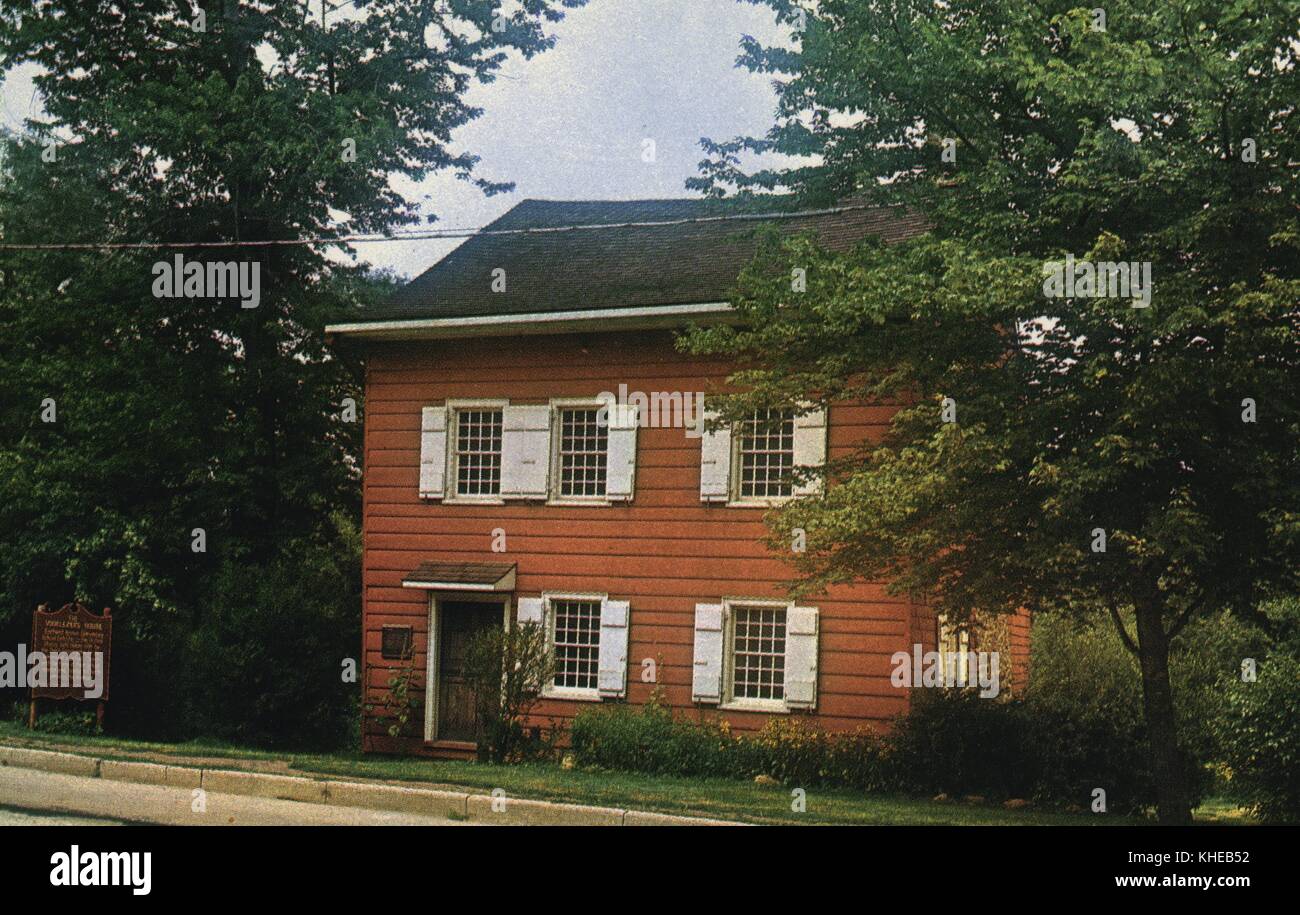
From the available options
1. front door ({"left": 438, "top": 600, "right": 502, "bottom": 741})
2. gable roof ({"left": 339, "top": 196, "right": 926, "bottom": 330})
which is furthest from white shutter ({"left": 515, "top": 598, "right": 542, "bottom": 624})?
gable roof ({"left": 339, "top": 196, "right": 926, "bottom": 330})

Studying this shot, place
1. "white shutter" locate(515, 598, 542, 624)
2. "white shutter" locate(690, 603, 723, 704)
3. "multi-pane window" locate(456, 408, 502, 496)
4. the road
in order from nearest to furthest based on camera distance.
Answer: the road → "white shutter" locate(690, 603, 723, 704) → "white shutter" locate(515, 598, 542, 624) → "multi-pane window" locate(456, 408, 502, 496)

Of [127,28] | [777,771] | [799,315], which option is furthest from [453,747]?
[127,28]

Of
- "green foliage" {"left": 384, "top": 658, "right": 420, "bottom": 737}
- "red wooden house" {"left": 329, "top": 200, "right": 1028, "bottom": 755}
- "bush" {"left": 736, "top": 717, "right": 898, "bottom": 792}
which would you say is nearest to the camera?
"bush" {"left": 736, "top": 717, "right": 898, "bottom": 792}

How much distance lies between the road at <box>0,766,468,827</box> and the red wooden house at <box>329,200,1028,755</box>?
737 centimetres

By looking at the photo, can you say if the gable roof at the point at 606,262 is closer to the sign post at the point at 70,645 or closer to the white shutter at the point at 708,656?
the white shutter at the point at 708,656

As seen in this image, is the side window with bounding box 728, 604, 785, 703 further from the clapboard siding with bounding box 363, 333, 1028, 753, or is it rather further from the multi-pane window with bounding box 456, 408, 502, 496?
the multi-pane window with bounding box 456, 408, 502, 496

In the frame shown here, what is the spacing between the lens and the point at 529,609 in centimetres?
2112

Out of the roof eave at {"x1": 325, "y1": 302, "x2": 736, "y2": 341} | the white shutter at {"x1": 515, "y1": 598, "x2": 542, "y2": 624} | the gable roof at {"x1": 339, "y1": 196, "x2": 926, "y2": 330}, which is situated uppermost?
the gable roof at {"x1": 339, "y1": 196, "x2": 926, "y2": 330}

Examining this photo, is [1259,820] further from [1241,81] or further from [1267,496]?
[1241,81]

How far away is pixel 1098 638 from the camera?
24.6m

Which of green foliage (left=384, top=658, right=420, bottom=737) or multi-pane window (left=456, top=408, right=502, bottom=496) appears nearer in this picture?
green foliage (left=384, top=658, right=420, bottom=737)

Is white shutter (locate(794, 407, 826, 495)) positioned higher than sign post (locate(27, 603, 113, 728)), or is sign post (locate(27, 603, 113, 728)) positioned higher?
white shutter (locate(794, 407, 826, 495))

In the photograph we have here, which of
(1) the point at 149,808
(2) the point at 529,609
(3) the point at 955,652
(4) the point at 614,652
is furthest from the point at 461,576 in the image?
(1) the point at 149,808

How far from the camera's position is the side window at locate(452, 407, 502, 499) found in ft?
72.5
